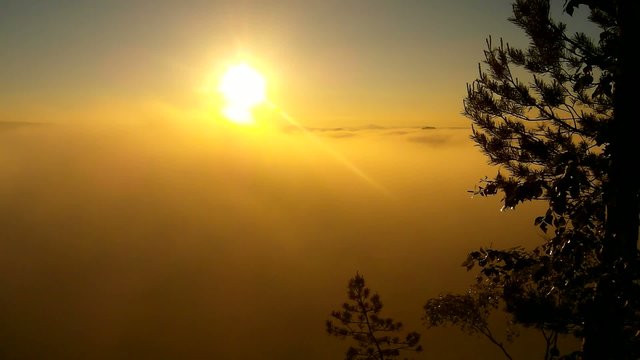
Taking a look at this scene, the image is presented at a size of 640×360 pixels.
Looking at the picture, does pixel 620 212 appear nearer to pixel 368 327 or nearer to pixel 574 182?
pixel 574 182

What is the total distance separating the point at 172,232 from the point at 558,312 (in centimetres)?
14969

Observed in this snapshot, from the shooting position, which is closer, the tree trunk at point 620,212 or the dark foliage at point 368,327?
the tree trunk at point 620,212

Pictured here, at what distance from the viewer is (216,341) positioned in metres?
64.1

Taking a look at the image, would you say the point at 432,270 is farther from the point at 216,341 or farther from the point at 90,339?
the point at 90,339

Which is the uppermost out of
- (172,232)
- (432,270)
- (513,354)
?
(172,232)

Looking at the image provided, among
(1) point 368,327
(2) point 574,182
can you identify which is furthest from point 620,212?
(1) point 368,327

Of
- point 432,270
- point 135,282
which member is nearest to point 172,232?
point 135,282

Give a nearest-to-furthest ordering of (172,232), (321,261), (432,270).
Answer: (432,270) < (321,261) < (172,232)

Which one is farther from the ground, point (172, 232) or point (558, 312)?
point (172, 232)

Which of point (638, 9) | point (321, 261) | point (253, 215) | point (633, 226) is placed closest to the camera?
point (638, 9)

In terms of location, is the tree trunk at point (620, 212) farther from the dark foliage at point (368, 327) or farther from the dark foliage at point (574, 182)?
the dark foliage at point (368, 327)

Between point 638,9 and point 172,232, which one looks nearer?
point 638,9

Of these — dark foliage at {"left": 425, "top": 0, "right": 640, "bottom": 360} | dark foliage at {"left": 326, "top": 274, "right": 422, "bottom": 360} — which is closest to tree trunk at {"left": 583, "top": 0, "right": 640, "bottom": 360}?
dark foliage at {"left": 425, "top": 0, "right": 640, "bottom": 360}

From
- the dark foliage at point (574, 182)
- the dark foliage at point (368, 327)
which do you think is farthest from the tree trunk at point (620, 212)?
the dark foliage at point (368, 327)
